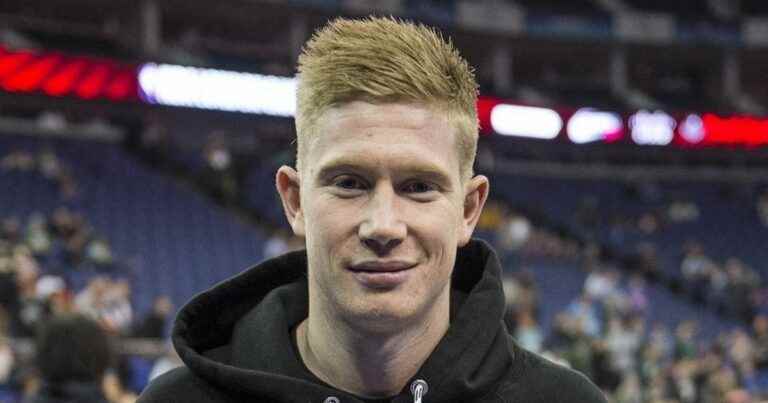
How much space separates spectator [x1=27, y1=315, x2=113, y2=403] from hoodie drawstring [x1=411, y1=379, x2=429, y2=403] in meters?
1.70

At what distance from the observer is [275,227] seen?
20.9 metres

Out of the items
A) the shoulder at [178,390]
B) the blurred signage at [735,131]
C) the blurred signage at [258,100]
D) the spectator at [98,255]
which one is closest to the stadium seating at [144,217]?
the spectator at [98,255]

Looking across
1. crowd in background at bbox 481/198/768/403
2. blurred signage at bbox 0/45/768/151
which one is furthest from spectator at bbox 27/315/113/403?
blurred signage at bbox 0/45/768/151

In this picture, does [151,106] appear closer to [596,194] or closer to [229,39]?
[229,39]

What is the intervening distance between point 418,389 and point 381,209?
1.06 feet

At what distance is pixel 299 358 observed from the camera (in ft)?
6.61

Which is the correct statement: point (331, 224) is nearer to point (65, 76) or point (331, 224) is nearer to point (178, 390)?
point (178, 390)

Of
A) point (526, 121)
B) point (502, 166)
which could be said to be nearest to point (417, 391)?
point (526, 121)

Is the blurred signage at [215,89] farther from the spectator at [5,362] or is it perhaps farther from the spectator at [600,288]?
the spectator at [5,362]

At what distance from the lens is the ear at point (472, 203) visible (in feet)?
6.35

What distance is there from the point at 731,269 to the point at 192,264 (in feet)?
41.2

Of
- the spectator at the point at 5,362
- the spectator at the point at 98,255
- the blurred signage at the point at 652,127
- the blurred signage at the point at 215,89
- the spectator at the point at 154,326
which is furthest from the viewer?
the blurred signage at the point at 652,127

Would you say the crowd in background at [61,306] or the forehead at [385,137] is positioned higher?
the forehead at [385,137]

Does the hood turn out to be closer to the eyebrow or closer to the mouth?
the mouth
